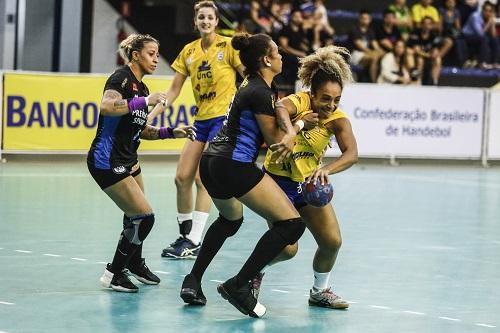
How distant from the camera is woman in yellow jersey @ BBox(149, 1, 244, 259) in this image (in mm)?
10812

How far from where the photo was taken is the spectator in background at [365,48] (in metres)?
25.0

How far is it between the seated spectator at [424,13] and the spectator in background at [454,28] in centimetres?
32

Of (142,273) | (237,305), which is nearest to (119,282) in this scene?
(142,273)

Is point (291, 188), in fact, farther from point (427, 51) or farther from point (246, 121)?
point (427, 51)

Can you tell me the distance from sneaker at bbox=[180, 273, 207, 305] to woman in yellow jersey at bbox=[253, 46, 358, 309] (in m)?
0.42

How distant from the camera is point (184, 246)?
10.7m

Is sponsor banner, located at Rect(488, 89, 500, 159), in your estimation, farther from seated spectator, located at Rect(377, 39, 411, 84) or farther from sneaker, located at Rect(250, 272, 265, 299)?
sneaker, located at Rect(250, 272, 265, 299)

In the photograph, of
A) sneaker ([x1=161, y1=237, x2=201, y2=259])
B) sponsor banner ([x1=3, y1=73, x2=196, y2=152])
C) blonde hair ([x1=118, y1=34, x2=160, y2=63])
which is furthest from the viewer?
sponsor banner ([x1=3, y1=73, x2=196, y2=152])

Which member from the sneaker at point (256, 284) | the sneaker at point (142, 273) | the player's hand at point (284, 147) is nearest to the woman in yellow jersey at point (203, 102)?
the sneaker at point (142, 273)

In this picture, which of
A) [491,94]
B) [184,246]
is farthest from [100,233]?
[491,94]

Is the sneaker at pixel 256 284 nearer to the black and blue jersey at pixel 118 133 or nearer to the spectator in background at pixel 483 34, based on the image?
the black and blue jersey at pixel 118 133

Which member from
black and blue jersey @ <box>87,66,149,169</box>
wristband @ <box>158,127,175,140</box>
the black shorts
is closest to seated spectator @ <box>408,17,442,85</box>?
wristband @ <box>158,127,175,140</box>

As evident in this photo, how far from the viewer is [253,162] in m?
8.01

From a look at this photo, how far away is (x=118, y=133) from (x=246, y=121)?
1.36 meters
